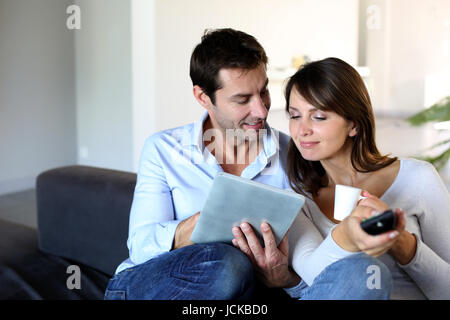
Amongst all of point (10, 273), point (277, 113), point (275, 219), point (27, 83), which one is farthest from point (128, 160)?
point (275, 219)

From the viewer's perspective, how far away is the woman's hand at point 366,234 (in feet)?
2.94

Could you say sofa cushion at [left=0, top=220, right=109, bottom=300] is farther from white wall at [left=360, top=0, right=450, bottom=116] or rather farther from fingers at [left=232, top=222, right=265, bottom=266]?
white wall at [left=360, top=0, right=450, bottom=116]

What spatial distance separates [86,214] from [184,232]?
668mm

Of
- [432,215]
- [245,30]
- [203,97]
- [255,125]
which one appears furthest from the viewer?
[245,30]

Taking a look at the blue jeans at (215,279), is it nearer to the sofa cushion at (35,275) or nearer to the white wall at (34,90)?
the sofa cushion at (35,275)

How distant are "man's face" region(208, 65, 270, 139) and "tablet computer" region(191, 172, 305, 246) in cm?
43

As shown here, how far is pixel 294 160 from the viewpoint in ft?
4.85

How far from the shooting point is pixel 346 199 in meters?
1.03

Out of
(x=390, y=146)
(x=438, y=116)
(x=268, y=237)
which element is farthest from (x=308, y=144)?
(x=390, y=146)

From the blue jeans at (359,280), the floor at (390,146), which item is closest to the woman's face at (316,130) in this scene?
the blue jeans at (359,280)

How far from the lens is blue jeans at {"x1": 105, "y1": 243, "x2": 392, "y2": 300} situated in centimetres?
100

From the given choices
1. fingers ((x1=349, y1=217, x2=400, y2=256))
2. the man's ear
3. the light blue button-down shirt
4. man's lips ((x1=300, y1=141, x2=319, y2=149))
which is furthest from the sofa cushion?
fingers ((x1=349, y1=217, x2=400, y2=256))

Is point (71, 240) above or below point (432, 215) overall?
below

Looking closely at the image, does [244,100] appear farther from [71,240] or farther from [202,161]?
[71,240]
